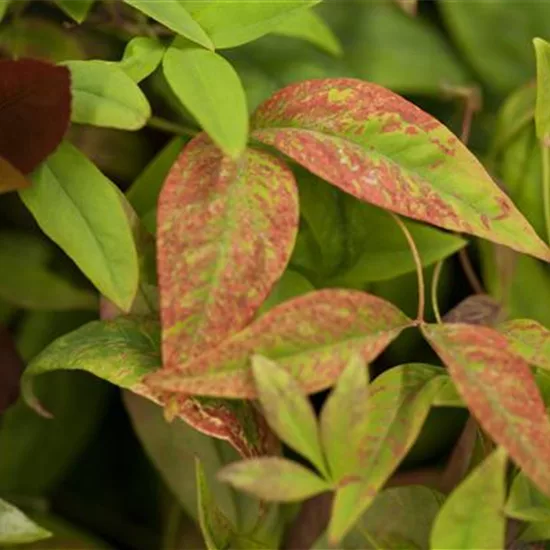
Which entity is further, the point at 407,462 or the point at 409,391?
the point at 407,462

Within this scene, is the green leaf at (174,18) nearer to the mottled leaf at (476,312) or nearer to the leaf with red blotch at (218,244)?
the leaf with red blotch at (218,244)

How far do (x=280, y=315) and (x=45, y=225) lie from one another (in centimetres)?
12

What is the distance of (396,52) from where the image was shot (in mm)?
715

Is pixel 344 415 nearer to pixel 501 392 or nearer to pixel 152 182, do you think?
pixel 501 392

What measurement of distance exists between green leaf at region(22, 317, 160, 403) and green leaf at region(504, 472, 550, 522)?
0.15 meters

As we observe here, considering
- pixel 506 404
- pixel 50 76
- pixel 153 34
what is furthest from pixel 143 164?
pixel 506 404

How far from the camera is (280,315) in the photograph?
430mm

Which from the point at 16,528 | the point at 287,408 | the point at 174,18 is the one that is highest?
the point at 174,18

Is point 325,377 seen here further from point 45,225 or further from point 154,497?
point 154,497

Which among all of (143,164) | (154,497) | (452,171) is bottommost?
(154,497)

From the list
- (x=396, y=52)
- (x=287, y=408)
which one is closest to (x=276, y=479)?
(x=287, y=408)

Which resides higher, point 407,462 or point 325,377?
point 325,377

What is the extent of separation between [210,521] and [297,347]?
4.5 inches

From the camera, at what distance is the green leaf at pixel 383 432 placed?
1.32 ft
